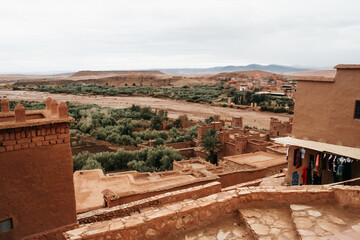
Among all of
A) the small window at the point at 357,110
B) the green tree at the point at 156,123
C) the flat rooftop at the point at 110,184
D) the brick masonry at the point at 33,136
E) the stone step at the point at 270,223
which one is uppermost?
the small window at the point at 357,110

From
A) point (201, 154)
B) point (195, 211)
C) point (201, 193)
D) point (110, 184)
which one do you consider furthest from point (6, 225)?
point (201, 154)

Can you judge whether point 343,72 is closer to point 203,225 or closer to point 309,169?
point 309,169

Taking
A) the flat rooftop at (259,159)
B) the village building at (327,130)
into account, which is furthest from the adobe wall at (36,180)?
the flat rooftop at (259,159)

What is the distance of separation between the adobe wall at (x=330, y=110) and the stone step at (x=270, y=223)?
4268 millimetres

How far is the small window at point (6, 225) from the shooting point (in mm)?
5395

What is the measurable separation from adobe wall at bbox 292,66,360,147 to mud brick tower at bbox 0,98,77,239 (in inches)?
285

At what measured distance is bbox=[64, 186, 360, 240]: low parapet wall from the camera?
3.91 meters

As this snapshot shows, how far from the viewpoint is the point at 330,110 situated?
26.2 ft

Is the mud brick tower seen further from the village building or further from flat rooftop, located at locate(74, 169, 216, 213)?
the village building

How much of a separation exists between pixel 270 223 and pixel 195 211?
1.22 metres

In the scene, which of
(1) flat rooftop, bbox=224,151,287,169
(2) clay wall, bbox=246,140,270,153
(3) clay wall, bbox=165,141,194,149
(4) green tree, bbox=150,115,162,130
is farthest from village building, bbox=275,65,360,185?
(4) green tree, bbox=150,115,162,130

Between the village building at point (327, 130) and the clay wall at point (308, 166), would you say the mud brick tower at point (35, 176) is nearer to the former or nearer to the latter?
the village building at point (327, 130)

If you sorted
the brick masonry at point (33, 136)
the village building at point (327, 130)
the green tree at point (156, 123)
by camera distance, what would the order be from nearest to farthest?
the brick masonry at point (33, 136)
the village building at point (327, 130)
the green tree at point (156, 123)

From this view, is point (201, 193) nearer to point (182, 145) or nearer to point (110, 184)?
point (110, 184)
